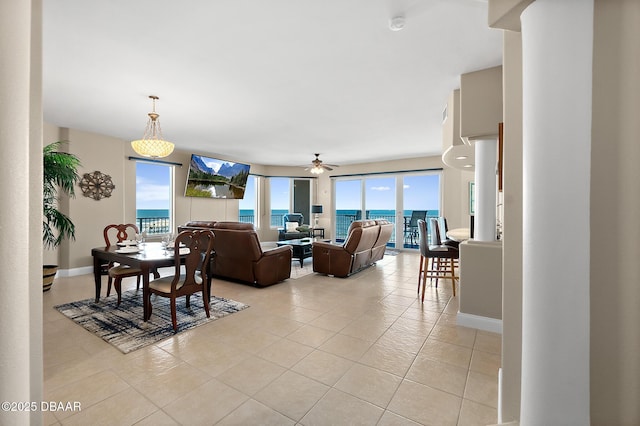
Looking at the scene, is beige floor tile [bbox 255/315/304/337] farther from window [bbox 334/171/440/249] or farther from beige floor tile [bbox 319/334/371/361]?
window [bbox 334/171/440/249]

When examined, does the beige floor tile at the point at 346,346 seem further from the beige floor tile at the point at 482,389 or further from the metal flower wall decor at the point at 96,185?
the metal flower wall decor at the point at 96,185

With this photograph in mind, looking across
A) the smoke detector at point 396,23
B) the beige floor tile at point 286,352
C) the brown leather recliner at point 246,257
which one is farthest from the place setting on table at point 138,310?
the smoke detector at point 396,23

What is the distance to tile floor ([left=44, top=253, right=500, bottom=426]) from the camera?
1596 mm

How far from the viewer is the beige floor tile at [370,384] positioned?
174cm

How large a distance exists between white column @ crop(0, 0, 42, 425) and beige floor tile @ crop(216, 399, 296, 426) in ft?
2.84

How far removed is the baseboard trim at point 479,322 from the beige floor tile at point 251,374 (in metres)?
1.91

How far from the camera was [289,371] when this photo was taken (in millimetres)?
2010

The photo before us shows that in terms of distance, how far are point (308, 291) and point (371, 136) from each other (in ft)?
10.6

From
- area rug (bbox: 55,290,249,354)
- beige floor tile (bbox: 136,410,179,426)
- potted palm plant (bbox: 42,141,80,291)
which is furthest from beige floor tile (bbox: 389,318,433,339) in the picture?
potted palm plant (bbox: 42,141,80,291)

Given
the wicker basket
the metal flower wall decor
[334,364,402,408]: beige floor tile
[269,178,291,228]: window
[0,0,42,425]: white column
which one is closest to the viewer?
[0,0,42,425]: white column

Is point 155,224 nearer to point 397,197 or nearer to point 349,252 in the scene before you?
point 349,252

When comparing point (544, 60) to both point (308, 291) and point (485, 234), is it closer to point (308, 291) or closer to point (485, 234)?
point (485, 234)

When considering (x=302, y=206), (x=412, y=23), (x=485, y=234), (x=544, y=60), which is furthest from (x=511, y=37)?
(x=302, y=206)

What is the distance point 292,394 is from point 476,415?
1.09 m
